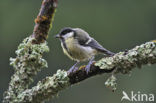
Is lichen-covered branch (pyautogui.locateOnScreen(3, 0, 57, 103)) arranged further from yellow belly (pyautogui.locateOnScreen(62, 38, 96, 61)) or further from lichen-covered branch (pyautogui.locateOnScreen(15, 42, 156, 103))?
yellow belly (pyautogui.locateOnScreen(62, 38, 96, 61))

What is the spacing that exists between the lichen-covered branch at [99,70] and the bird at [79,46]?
1.15m

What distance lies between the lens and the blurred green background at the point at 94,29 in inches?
345

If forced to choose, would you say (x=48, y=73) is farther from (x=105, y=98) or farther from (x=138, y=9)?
(x=138, y=9)

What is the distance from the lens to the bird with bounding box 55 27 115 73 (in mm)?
3417

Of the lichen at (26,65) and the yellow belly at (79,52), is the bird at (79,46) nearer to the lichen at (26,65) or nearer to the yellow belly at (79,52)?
the yellow belly at (79,52)

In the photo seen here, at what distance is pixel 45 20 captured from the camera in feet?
7.22

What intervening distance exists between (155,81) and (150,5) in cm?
193

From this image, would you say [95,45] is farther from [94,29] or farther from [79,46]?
[94,29]

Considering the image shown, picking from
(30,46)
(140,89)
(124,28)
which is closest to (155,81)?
(140,89)

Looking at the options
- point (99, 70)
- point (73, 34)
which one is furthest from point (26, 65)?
point (73, 34)

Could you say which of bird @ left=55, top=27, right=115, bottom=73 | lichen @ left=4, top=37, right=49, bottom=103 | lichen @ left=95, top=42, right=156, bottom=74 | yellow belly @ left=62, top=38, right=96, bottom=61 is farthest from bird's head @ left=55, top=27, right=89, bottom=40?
lichen @ left=95, top=42, right=156, bottom=74

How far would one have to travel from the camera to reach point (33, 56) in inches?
87.8

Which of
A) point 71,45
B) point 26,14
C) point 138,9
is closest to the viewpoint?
point 71,45

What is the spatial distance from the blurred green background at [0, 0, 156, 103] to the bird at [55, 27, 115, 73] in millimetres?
4730
